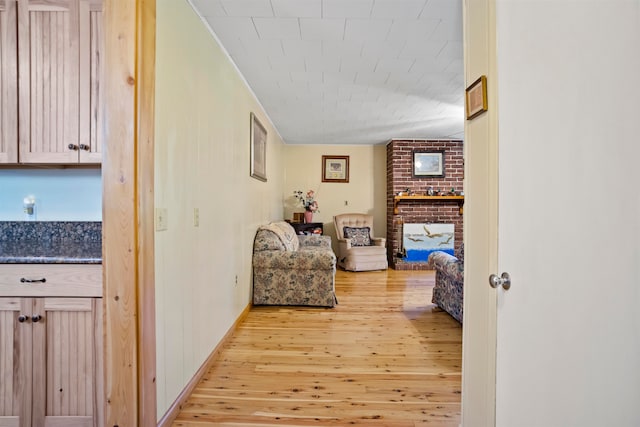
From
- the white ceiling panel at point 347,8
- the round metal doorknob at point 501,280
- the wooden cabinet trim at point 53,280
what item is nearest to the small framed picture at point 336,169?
the white ceiling panel at point 347,8

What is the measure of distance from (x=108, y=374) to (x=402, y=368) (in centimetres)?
177

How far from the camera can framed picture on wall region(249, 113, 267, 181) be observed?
10.6 feet

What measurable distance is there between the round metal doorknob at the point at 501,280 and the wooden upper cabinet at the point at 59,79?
178 cm

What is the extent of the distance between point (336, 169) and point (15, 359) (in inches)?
207

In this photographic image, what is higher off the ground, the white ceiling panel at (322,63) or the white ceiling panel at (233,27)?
the white ceiling panel at (322,63)

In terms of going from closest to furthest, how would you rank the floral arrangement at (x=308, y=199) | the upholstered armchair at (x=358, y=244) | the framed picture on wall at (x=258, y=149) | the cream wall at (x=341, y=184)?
the framed picture on wall at (x=258, y=149)
the upholstered armchair at (x=358, y=244)
the floral arrangement at (x=308, y=199)
the cream wall at (x=341, y=184)

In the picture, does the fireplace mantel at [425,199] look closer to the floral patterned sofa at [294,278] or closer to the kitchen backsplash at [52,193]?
the floral patterned sofa at [294,278]

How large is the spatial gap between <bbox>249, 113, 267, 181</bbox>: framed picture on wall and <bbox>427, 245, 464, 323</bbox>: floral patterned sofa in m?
2.28

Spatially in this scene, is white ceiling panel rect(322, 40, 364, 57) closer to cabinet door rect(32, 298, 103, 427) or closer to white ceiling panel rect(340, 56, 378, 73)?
white ceiling panel rect(340, 56, 378, 73)

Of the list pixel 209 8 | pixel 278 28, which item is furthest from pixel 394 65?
pixel 209 8

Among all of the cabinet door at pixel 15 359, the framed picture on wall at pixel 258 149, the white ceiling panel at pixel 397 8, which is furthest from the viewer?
the framed picture on wall at pixel 258 149

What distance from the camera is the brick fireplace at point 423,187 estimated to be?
5.52m

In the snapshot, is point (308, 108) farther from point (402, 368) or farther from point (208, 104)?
point (402, 368)

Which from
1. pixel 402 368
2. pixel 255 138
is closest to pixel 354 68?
pixel 255 138
